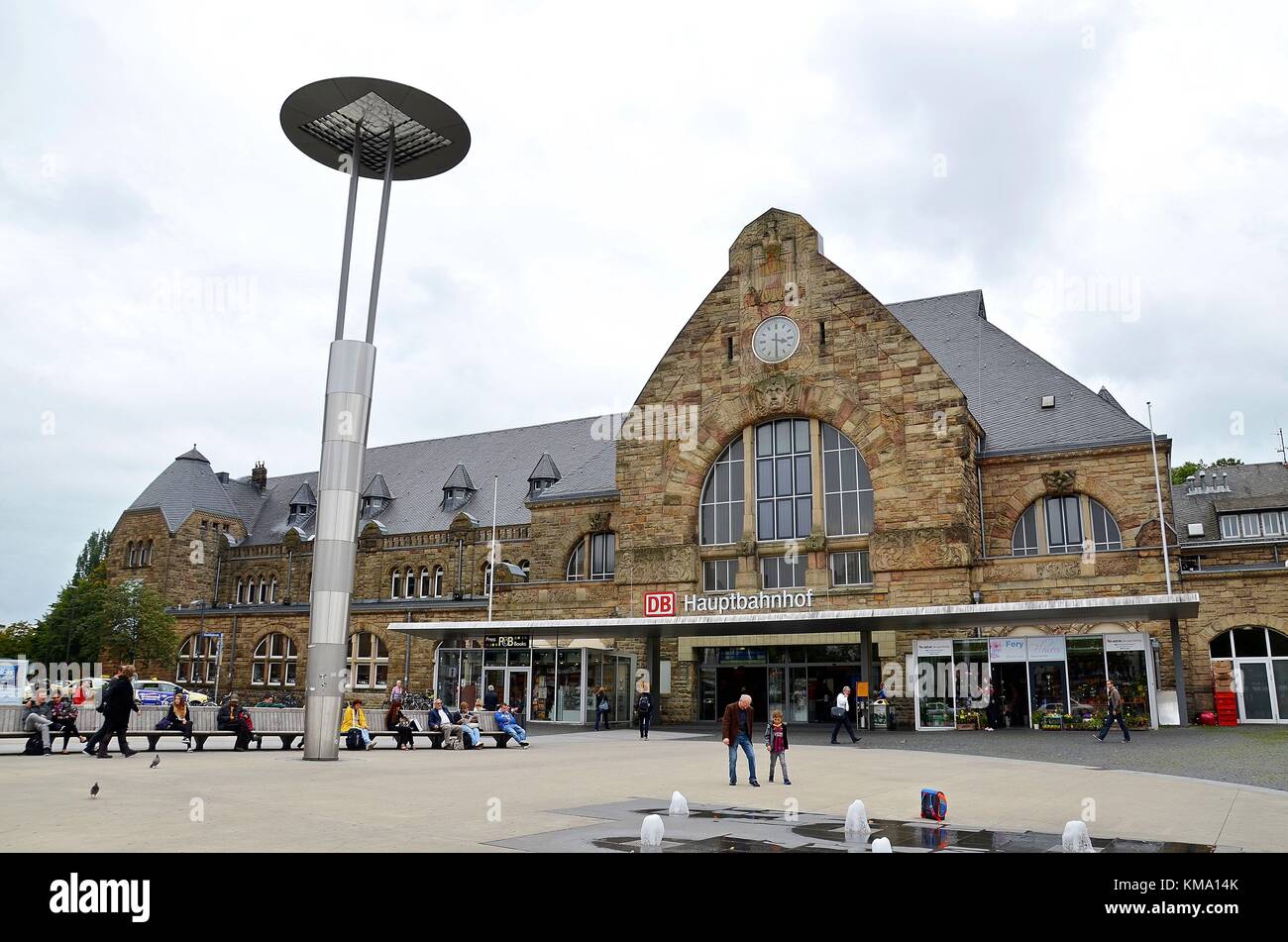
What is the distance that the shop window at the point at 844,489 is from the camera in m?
35.5

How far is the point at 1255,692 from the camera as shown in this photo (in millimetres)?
32844

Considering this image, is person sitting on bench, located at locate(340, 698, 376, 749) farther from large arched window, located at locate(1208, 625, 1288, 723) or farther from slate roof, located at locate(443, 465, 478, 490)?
slate roof, located at locate(443, 465, 478, 490)

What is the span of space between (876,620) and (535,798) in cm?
1770

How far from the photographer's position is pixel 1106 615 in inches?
1053

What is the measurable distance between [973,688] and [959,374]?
15188mm

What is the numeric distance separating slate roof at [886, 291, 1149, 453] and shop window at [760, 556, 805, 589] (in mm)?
7876

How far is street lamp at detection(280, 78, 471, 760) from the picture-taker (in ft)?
60.7

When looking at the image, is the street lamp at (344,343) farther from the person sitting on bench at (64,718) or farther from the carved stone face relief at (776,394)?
the carved stone face relief at (776,394)

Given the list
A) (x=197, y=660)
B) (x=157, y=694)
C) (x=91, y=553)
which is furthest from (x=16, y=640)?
(x=157, y=694)

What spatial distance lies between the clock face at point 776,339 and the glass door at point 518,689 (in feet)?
47.5

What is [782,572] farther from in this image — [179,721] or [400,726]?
[179,721]

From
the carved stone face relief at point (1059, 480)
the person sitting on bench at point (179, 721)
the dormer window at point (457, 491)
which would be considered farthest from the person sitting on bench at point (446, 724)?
the dormer window at point (457, 491)
